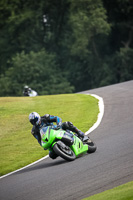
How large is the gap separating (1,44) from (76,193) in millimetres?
56372

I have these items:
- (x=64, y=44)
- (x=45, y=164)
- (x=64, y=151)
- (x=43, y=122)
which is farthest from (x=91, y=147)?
(x=64, y=44)

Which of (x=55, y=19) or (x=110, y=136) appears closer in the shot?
(x=110, y=136)

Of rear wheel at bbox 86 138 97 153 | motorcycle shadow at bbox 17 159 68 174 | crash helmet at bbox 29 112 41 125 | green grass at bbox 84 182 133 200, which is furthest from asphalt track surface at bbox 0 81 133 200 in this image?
crash helmet at bbox 29 112 41 125

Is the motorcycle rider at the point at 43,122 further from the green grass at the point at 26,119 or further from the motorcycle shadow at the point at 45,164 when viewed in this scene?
the green grass at the point at 26,119

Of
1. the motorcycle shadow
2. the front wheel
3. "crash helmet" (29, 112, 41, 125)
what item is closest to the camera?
the front wheel

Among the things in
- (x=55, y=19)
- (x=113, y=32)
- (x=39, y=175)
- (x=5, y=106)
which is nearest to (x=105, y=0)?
(x=113, y=32)

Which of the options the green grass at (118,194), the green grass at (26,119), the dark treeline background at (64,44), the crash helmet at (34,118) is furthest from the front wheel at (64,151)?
the dark treeline background at (64,44)

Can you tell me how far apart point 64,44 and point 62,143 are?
52.2 metres

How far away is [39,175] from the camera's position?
33.6 ft

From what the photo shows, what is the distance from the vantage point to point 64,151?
10.6 metres

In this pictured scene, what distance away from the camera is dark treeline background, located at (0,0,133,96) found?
53.4m

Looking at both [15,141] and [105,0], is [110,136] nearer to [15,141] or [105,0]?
[15,141]

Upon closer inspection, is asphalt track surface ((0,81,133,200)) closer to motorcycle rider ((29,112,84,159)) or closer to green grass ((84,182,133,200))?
green grass ((84,182,133,200))

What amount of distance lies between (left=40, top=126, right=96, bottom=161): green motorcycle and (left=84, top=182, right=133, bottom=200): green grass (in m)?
2.85
